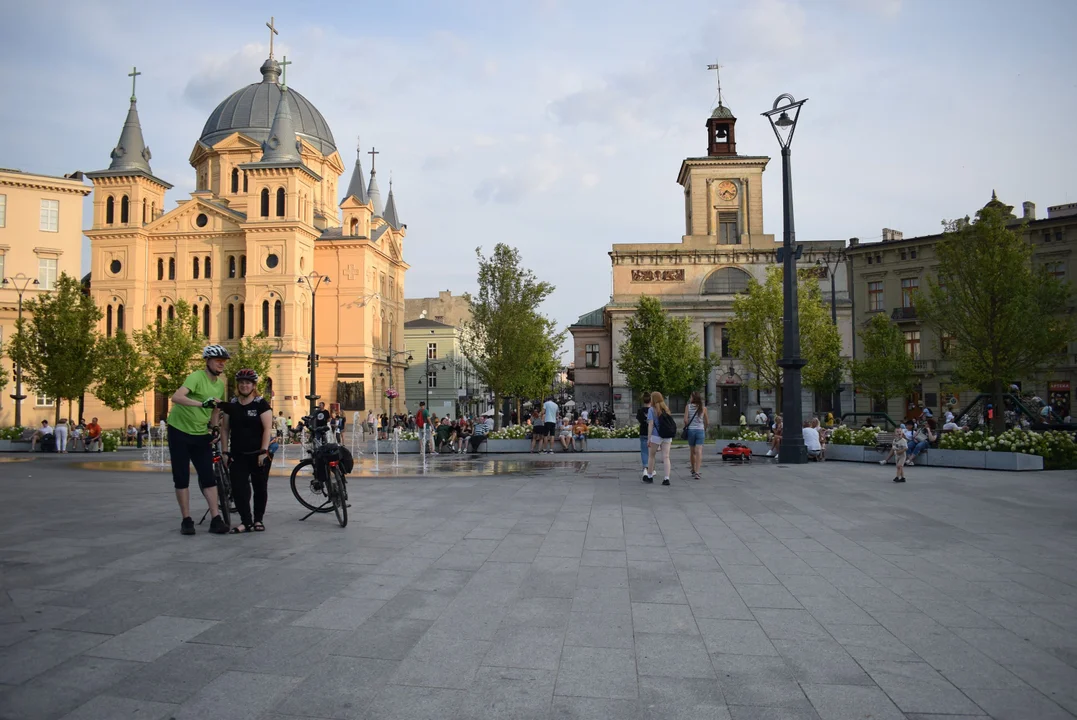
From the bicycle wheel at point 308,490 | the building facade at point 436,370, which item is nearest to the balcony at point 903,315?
the building facade at point 436,370

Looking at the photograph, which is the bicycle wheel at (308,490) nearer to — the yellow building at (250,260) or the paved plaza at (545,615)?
the paved plaza at (545,615)

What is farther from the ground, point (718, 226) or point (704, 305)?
point (718, 226)

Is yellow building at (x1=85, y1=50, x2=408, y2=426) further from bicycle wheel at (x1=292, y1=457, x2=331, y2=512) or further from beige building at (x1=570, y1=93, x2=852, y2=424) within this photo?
bicycle wheel at (x1=292, y1=457, x2=331, y2=512)

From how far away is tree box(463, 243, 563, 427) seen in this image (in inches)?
1251

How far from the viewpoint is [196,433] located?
7.61m

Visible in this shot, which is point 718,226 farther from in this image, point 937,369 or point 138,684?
point 138,684

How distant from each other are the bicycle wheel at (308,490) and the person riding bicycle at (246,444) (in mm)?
961

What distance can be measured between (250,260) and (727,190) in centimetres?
3686

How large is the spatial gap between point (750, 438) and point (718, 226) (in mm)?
38913

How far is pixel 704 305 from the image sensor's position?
180 feet

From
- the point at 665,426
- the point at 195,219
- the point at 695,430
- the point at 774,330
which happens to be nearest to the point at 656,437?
the point at 665,426

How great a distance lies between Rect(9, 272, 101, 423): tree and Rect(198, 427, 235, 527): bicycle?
99.3 feet

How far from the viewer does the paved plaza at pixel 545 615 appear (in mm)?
3514

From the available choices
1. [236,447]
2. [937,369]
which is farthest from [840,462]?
[937,369]
